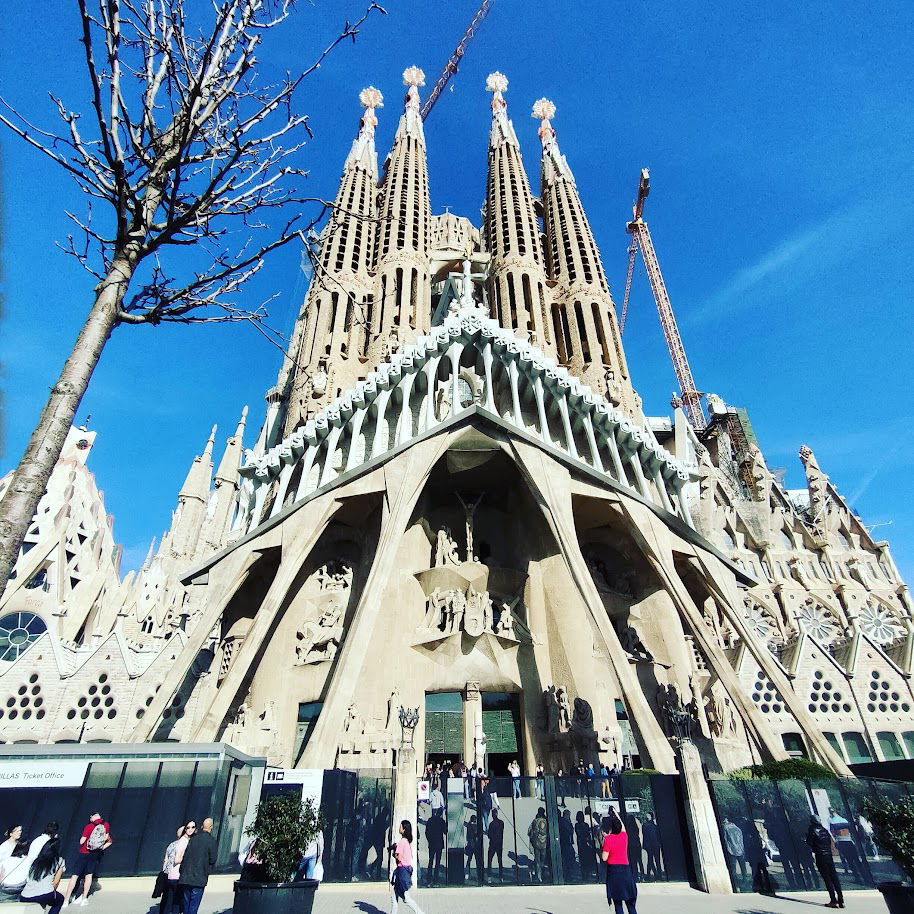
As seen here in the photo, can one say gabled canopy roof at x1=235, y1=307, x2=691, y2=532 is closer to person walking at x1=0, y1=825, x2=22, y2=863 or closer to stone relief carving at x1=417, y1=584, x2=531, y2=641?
stone relief carving at x1=417, y1=584, x2=531, y2=641

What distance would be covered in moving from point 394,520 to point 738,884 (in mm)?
11454

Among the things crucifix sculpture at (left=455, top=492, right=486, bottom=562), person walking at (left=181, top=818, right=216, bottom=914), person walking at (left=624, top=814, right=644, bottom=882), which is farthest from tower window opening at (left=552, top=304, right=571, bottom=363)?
person walking at (left=181, top=818, right=216, bottom=914)

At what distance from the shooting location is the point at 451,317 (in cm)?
2031

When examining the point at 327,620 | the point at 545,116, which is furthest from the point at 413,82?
the point at 327,620

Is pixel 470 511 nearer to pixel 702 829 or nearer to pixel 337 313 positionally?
pixel 337 313

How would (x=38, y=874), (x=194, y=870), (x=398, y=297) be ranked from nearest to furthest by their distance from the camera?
(x=194, y=870), (x=38, y=874), (x=398, y=297)

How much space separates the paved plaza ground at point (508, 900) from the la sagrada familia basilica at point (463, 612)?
15.1ft

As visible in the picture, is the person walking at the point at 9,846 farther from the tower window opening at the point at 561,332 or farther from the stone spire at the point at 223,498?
the tower window opening at the point at 561,332

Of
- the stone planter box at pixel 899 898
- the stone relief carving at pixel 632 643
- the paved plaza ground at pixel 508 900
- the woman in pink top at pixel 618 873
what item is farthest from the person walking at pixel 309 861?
the stone relief carving at pixel 632 643

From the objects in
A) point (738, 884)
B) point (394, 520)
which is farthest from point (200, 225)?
point (394, 520)

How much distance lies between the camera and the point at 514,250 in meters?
31.8

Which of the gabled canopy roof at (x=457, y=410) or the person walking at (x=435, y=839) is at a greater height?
the gabled canopy roof at (x=457, y=410)

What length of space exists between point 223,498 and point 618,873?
2983cm

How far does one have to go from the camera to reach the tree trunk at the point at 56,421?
3.74m
